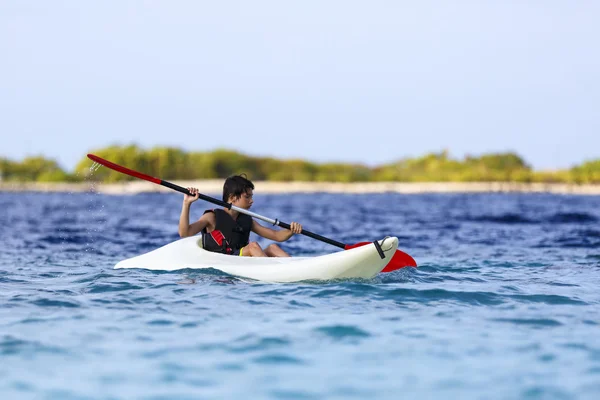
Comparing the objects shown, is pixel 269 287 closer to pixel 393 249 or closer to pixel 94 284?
pixel 393 249

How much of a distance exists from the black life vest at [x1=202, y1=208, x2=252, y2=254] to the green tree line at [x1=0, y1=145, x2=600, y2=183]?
8190cm

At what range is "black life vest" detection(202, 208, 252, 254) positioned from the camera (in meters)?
8.30

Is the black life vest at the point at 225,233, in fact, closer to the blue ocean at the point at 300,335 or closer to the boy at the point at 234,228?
the boy at the point at 234,228

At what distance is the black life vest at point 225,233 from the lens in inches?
327

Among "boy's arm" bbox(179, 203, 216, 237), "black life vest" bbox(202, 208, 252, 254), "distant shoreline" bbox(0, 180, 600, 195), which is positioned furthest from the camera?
"distant shoreline" bbox(0, 180, 600, 195)

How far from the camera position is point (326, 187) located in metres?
95.1

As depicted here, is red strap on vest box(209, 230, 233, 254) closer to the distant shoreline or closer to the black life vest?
the black life vest

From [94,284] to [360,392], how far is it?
4.56m

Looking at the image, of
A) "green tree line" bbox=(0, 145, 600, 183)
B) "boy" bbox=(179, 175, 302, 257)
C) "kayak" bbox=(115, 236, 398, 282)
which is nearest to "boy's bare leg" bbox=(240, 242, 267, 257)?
"boy" bbox=(179, 175, 302, 257)

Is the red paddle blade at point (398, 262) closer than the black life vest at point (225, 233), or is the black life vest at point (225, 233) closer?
the black life vest at point (225, 233)

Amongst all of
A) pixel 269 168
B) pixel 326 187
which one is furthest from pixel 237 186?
pixel 269 168

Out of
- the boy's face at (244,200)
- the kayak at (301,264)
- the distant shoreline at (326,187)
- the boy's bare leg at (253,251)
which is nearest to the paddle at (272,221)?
the boy's face at (244,200)

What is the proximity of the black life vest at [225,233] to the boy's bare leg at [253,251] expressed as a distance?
120 millimetres

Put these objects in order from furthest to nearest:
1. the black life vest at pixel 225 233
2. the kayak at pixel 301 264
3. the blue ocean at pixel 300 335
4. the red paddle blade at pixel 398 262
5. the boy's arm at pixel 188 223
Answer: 1. the red paddle blade at pixel 398 262
2. the black life vest at pixel 225 233
3. the boy's arm at pixel 188 223
4. the kayak at pixel 301 264
5. the blue ocean at pixel 300 335
